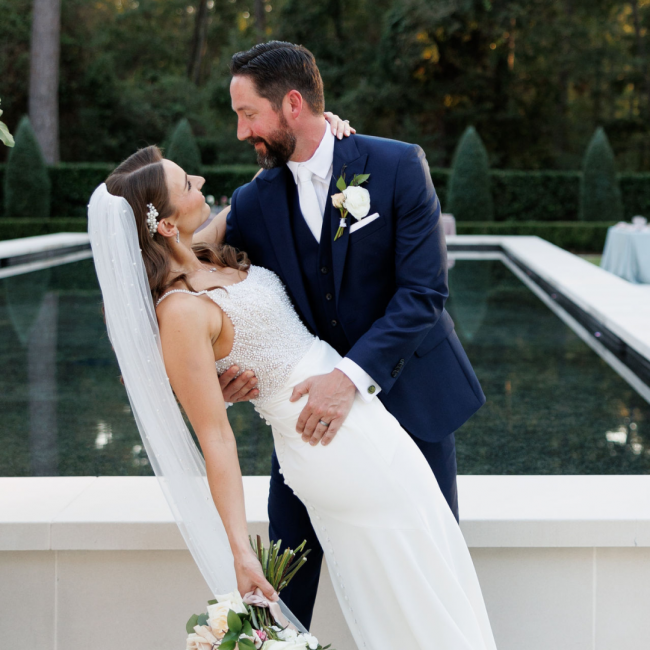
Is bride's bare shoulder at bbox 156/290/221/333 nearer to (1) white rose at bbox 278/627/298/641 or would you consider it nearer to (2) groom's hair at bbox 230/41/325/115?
(2) groom's hair at bbox 230/41/325/115

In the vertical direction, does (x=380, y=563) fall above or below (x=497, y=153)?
above

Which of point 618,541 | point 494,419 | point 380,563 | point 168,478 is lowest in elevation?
point 494,419

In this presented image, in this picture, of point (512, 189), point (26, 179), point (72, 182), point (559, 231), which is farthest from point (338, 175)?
point (72, 182)

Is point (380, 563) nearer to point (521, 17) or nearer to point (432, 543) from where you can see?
point (432, 543)

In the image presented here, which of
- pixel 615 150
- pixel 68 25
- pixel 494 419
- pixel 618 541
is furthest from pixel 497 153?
pixel 618 541

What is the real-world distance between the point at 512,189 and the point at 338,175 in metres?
18.7

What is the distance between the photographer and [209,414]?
1853 millimetres

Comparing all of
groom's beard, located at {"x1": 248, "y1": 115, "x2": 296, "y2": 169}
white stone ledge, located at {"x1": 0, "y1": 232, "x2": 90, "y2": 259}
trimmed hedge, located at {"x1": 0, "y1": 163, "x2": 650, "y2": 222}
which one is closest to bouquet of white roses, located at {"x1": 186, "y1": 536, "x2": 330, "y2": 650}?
groom's beard, located at {"x1": 248, "y1": 115, "x2": 296, "y2": 169}

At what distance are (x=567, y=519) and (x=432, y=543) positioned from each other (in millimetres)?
594

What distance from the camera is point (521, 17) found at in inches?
872

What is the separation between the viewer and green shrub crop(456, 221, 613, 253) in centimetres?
1814

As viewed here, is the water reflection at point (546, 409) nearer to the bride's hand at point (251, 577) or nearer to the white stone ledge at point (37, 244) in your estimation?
the bride's hand at point (251, 577)

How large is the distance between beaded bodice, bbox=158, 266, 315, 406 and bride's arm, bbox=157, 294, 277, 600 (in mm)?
139

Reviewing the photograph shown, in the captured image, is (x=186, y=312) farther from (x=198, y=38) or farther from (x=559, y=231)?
(x=198, y=38)
